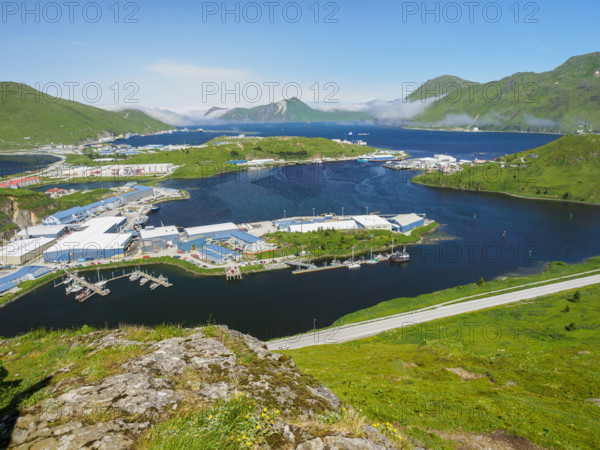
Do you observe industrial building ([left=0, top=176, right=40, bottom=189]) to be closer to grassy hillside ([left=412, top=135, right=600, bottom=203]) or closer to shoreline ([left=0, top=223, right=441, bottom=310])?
shoreline ([left=0, top=223, right=441, bottom=310])

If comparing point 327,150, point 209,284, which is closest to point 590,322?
point 209,284

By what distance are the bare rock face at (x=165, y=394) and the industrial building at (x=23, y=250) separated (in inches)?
2389

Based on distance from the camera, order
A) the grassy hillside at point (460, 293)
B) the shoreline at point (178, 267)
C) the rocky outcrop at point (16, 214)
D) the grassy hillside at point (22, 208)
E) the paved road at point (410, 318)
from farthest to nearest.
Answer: the rocky outcrop at point (16, 214) → the grassy hillside at point (22, 208) → the shoreline at point (178, 267) → the grassy hillside at point (460, 293) → the paved road at point (410, 318)

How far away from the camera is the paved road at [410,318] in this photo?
34.1m

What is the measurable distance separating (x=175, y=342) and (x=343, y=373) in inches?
511

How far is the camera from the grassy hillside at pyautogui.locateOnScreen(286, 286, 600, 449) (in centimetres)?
1152

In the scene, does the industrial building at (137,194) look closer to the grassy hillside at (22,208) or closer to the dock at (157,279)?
the grassy hillside at (22,208)

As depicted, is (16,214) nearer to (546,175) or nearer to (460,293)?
(460,293)

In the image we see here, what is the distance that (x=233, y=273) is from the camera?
51.7m

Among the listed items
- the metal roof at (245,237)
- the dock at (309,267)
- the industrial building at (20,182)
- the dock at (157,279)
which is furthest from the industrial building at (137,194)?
the dock at (309,267)

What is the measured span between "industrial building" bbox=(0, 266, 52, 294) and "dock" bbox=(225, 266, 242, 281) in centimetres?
2859

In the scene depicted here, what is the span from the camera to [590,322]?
3216 cm

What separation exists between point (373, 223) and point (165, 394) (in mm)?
68745

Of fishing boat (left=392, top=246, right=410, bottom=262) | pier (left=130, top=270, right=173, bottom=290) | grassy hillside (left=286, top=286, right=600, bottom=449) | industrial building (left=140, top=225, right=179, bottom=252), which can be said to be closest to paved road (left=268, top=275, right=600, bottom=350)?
grassy hillside (left=286, top=286, right=600, bottom=449)
